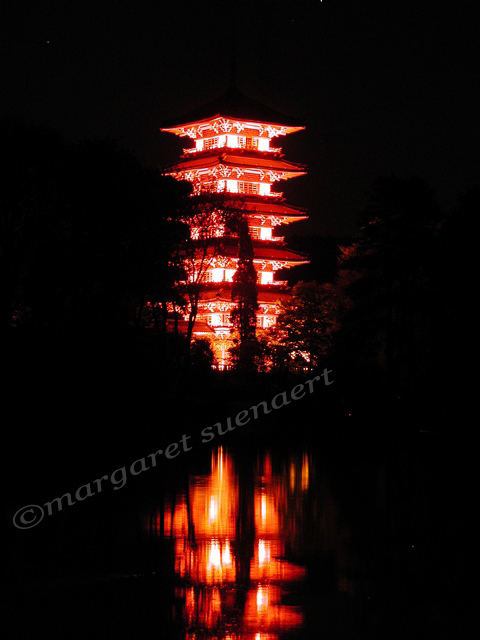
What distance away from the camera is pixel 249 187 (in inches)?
2842

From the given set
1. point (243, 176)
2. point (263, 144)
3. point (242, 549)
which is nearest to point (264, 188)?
point (243, 176)

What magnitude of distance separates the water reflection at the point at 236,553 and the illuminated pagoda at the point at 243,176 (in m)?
43.9

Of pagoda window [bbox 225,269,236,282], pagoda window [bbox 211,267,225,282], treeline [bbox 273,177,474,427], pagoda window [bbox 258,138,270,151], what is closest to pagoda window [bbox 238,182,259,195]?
pagoda window [bbox 258,138,270,151]

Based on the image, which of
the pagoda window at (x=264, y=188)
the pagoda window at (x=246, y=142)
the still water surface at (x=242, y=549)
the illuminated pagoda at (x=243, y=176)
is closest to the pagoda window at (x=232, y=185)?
the illuminated pagoda at (x=243, y=176)

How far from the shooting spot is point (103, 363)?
31.3m

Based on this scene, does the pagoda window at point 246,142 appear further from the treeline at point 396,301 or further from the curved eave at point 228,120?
the treeline at point 396,301

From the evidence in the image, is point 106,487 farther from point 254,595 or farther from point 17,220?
point 17,220

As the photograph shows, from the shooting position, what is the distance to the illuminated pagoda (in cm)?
6775

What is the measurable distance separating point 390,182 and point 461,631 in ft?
135

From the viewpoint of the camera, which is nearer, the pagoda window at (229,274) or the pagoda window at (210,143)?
the pagoda window at (229,274)

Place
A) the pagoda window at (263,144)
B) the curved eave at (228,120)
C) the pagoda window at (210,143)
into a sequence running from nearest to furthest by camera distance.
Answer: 1. the curved eave at (228,120)
2. the pagoda window at (210,143)
3. the pagoda window at (263,144)

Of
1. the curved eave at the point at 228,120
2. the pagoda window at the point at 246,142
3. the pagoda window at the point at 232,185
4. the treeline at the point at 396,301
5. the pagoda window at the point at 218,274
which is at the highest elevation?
the curved eave at the point at 228,120

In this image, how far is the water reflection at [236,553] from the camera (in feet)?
31.4

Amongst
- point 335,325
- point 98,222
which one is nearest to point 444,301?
point 98,222
